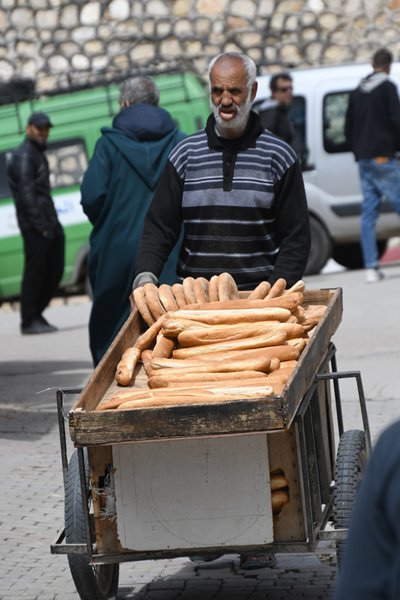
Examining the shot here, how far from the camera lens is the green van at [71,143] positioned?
16438 mm

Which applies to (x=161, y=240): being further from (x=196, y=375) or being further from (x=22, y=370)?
(x=22, y=370)

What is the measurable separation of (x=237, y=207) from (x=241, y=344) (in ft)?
3.35

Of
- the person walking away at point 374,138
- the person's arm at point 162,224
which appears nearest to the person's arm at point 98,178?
the person's arm at point 162,224

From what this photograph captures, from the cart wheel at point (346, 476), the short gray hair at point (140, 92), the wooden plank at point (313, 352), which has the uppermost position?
the short gray hair at point (140, 92)

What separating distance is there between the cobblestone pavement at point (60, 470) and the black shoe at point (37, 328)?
5.5 inches

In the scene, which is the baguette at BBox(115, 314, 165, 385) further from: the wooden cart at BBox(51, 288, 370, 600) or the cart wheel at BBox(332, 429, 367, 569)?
the cart wheel at BBox(332, 429, 367, 569)

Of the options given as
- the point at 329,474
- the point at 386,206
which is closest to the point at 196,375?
the point at 329,474

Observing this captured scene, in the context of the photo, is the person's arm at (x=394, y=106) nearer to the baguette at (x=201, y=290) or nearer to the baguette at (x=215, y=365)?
the baguette at (x=201, y=290)

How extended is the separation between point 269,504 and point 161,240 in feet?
5.41

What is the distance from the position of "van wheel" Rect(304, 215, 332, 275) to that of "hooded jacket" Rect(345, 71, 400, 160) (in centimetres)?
169

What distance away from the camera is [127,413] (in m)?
4.66

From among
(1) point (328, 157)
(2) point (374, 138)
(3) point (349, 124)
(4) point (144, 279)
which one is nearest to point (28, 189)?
(3) point (349, 124)

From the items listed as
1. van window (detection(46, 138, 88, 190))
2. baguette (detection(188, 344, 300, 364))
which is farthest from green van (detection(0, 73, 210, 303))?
baguette (detection(188, 344, 300, 364))

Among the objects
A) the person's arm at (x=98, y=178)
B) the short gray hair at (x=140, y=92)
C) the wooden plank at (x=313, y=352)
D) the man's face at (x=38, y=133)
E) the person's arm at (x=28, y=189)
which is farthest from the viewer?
the person's arm at (x=28, y=189)
